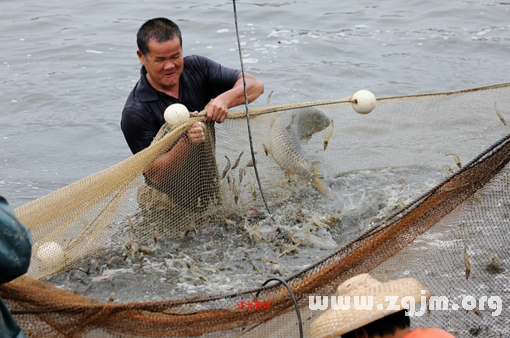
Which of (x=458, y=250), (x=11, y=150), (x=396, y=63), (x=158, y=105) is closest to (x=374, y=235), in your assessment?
(x=458, y=250)

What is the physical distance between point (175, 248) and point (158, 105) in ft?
3.19

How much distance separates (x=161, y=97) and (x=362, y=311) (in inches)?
105

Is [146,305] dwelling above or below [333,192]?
above

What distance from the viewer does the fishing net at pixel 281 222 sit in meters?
2.48

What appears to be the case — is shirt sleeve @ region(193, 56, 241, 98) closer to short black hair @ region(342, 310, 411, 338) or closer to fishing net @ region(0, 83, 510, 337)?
fishing net @ region(0, 83, 510, 337)

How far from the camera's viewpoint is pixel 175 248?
4.12 meters

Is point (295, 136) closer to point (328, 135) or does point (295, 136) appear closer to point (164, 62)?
point (328, 135)

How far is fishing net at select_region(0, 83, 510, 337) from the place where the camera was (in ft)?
8.13

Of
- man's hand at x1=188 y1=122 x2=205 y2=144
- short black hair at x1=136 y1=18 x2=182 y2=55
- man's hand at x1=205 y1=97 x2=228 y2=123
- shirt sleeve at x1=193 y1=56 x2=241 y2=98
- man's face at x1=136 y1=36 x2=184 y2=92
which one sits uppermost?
short black hair at x1=136 y1=18 x2=182 y2=55

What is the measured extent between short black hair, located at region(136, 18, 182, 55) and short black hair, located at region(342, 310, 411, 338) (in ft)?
8.65

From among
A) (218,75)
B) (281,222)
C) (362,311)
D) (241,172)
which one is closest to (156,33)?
(218,75)

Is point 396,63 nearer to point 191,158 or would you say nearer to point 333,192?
point 333,192

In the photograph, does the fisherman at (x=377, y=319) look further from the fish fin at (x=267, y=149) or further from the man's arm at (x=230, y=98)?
the fish fin at (x=267, y=149)

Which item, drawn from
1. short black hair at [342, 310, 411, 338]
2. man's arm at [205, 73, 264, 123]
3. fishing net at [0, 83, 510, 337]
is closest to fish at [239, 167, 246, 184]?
fishing net at [0, 83, 510, 337]
